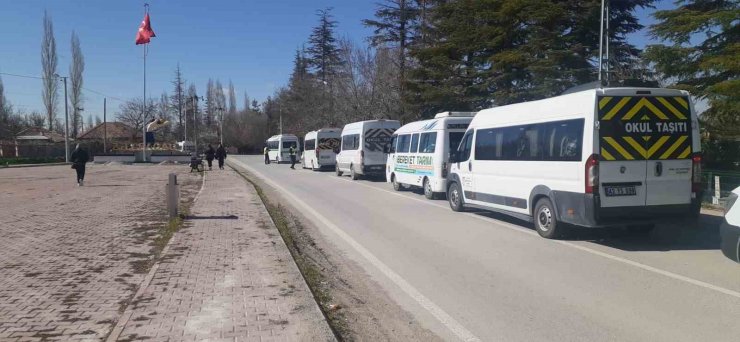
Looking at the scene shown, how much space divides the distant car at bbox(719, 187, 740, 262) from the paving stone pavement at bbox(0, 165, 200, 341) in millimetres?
7405

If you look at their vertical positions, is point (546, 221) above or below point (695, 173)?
below

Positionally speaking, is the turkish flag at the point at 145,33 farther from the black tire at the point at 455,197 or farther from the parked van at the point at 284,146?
the black tire at the point at 455,197

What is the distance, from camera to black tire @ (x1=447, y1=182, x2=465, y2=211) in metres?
13.7

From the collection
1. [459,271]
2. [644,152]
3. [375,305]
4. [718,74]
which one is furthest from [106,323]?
[718,74]

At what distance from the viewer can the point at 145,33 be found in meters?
43.4

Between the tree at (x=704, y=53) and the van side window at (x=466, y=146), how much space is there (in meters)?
7.85

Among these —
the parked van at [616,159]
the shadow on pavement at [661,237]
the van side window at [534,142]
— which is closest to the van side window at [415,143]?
the van side window at [534,142]

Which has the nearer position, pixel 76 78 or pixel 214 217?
pixel 214 217

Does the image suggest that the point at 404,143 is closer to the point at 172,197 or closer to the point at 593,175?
the point at 172,197

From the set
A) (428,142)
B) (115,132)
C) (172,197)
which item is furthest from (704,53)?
(115,132)

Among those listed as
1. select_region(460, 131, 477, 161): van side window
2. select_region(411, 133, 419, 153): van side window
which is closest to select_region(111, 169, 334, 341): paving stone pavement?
select_region(460, 131, 477, 161): van side window

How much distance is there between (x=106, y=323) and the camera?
17.2 ft

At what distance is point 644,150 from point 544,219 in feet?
6.66

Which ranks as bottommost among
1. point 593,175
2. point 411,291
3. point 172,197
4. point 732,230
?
point 411,291
